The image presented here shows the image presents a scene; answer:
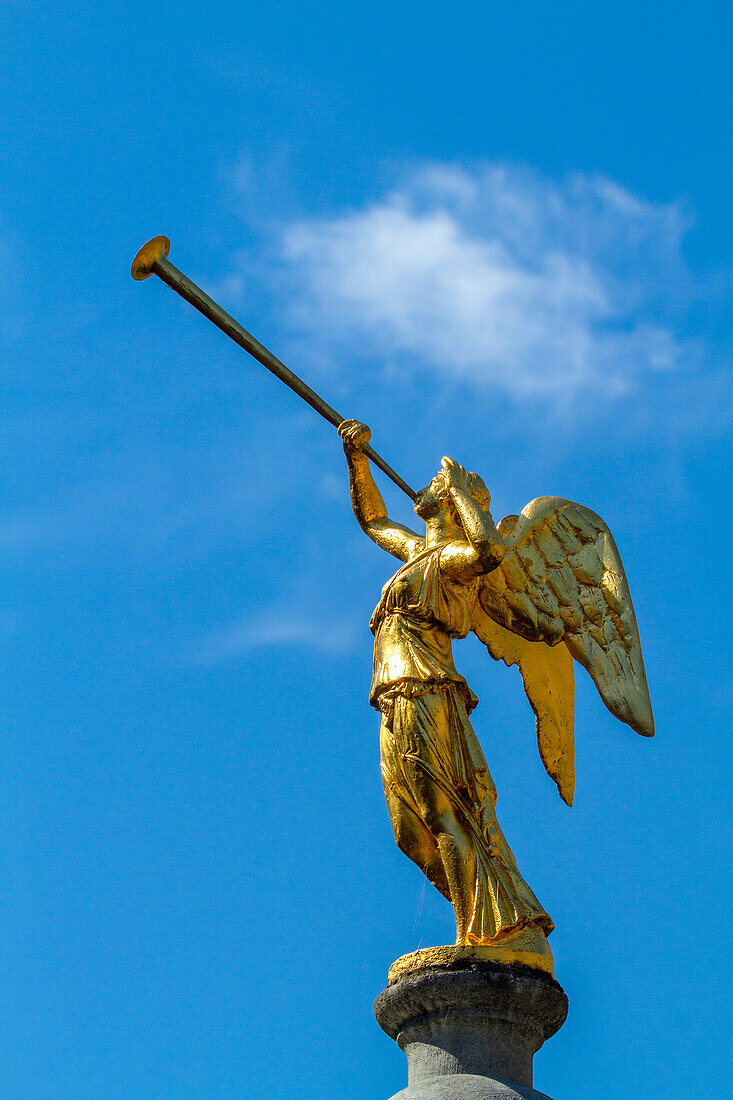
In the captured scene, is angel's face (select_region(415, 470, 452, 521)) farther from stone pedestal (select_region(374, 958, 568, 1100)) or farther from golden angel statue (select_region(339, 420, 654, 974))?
stone pedestal (select_region(374, 958, 568, 1100))

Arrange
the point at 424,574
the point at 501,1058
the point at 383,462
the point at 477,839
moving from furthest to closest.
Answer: the point at 383,462, the point at 424,574, the point at 477,839, the point at 501,1058

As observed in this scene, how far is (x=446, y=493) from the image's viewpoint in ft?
34.6

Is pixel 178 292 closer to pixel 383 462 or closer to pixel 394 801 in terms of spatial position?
pixel 383 462

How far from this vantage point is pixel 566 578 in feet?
34.9

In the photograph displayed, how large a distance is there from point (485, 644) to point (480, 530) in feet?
3.09

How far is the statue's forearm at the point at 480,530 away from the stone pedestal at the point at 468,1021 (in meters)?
2.55

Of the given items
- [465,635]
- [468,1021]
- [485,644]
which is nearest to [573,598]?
[485,644]

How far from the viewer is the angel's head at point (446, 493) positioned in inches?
415

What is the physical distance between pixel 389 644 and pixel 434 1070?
8.64ft

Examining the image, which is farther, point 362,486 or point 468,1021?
point 362,486

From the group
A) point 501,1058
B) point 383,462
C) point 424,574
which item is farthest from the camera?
point 383,462

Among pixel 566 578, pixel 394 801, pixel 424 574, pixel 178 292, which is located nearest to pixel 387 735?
pixel 394 801

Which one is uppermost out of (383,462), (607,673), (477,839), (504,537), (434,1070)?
(383,462)

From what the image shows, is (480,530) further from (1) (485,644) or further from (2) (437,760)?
(2) (437,760)
